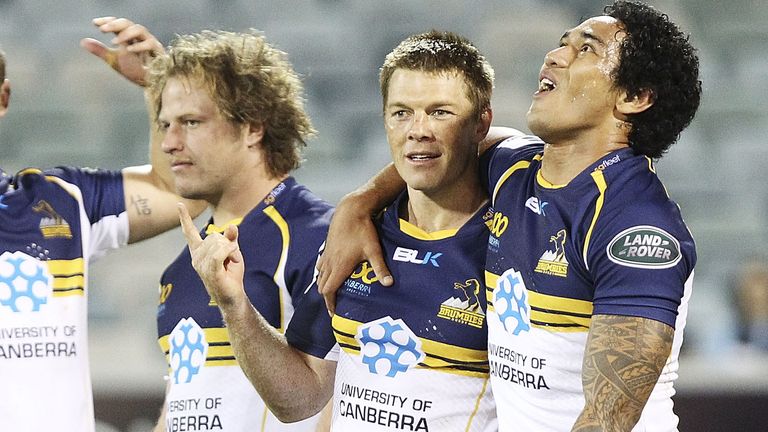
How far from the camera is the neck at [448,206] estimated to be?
10.6ft

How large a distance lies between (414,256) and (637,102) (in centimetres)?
79

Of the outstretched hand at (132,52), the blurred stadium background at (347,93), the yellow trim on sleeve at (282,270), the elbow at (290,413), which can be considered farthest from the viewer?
the blurred stadium background at (347,93)

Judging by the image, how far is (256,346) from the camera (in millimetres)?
3271

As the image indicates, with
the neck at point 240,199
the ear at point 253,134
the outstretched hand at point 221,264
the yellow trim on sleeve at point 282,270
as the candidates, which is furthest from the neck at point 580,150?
the ear at point 253,134


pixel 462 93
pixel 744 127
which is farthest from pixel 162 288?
pixel 744 127

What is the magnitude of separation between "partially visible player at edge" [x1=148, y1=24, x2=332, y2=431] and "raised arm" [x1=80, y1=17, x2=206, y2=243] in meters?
0.14

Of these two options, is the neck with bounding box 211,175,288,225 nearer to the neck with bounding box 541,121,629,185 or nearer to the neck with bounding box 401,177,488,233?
the neck with bounding box 401,177,488,233

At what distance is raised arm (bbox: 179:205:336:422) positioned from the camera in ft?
10.2

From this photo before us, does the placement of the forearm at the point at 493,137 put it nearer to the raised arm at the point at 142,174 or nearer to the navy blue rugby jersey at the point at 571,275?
the navy blue rugby jersey at the point at 571,275

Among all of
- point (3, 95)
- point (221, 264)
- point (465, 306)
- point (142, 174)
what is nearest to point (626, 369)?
point (465, 306)

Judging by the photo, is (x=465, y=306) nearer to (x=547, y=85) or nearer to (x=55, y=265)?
(x=547, y=85)

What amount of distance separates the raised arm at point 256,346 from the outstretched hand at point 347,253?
0.20 meters

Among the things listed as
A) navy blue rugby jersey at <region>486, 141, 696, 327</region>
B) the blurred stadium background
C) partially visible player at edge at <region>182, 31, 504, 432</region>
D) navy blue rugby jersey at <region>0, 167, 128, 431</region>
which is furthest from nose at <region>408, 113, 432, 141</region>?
the blurred stadium background

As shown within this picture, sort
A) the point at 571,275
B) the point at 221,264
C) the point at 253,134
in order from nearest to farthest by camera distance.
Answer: the point at 571,275, the point at 221,264, the point at 253,134
